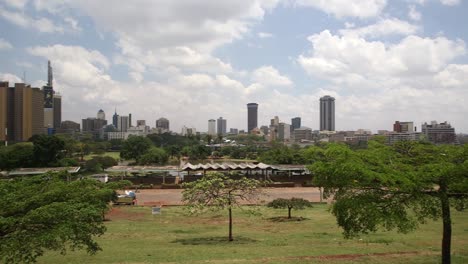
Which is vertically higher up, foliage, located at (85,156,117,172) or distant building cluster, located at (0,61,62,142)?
distant building cluster, located at (0,61,62,142)

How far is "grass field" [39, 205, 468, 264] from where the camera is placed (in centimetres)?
1627

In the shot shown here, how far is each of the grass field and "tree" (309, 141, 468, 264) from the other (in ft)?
8.49

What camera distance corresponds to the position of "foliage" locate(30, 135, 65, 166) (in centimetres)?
6894

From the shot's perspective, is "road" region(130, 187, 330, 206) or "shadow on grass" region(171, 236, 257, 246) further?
"road" region(130, 187, 330, 206)

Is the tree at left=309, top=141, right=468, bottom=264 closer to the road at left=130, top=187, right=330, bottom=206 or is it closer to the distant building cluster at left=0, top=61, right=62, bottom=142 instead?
the road at left=130, top=187, right=330, bottom=206

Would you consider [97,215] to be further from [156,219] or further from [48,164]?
[48,164]

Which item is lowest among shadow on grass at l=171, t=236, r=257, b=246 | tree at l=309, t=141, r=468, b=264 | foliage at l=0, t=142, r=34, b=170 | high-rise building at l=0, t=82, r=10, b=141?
shadow on grass at l=171, t=236, r=257, b=246

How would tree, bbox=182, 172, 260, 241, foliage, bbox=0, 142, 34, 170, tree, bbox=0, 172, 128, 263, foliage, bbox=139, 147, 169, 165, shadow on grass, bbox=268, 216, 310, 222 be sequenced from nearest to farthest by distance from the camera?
tree, bbox=0, 172, 128, 263 → tree, bbox=182, 172, 260, 241 → shadow on grass, bbox=268, 216, 310, 222 → foliage, bbox=0, 142, 34, 170 → foliage, bbox=139, 147, 169, 165

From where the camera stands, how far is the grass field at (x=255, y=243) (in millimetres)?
16266

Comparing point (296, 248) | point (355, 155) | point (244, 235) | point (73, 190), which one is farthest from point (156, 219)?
point (355, 155)

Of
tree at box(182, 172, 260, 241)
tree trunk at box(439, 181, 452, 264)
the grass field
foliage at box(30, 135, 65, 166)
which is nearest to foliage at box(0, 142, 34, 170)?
foliage at box(30, 135, 65, 166)

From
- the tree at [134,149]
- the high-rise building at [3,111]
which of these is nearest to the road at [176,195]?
the tree at [134,149]

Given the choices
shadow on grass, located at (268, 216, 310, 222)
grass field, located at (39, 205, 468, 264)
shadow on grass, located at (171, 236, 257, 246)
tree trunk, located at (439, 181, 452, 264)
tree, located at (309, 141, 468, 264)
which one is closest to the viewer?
tree, located at (309, 141, 468, 264)

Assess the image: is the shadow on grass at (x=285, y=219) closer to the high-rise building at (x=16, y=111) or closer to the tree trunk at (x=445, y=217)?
the tree trunk at (x=445, y=217)
